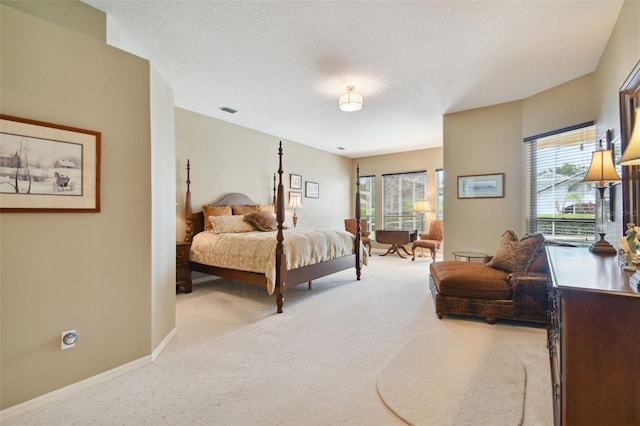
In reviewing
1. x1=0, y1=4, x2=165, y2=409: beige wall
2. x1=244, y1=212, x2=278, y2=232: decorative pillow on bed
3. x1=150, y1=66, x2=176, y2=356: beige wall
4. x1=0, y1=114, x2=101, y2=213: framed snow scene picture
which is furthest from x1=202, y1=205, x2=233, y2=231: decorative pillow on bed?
x1=0, y1=114, x2=101, y2=213: framed snow scene picture

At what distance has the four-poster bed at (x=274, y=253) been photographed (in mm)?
3322

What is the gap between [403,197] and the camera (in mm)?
7781

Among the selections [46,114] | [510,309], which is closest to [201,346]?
[46,114]

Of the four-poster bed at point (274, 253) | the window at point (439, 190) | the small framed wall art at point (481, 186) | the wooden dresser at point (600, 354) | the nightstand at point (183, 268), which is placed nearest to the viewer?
the wooden dresser at point (600, 354)

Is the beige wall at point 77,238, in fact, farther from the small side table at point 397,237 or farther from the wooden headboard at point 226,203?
the small side table at point 397,237

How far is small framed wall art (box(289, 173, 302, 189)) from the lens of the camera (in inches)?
257

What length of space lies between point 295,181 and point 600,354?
19.5 ft

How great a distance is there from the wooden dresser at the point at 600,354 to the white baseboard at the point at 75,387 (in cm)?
246

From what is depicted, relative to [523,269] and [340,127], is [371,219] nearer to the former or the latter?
[340,127]

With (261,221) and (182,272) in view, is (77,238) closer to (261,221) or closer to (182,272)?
(182,272)

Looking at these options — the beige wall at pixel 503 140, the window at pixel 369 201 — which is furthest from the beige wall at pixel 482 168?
the window at pixel 369 201

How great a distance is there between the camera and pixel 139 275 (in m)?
2.10

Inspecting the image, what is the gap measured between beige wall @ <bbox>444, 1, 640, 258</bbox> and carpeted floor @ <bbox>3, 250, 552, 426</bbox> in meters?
Answer: 1.86

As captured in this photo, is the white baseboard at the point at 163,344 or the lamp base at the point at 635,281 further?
the white baseboard at the point at 163,344
